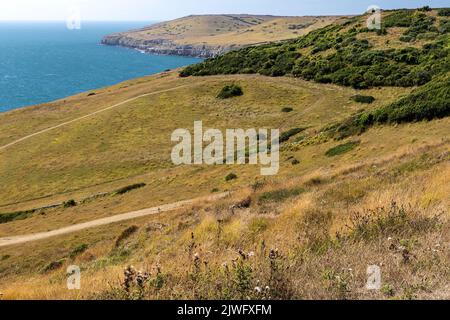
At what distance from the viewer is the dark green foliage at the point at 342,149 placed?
29534 millimetres

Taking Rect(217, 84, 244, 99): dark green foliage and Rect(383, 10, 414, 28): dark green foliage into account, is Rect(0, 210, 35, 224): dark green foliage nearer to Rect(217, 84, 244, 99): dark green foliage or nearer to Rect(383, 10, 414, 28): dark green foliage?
Rect(217, 84, 244, 99): dark green foliage

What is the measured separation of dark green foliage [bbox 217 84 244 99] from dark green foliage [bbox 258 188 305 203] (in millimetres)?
42445

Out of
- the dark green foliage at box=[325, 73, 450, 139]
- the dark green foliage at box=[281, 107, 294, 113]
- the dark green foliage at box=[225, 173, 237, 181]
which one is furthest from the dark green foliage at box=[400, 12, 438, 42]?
the dark green foliage at box=[225, 173, 237, 181]

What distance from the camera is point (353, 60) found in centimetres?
6025

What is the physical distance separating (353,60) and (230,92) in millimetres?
19203

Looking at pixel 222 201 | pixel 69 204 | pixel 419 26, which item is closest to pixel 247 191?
pixel 222 201

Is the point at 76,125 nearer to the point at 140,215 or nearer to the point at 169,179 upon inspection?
the point at 169,179

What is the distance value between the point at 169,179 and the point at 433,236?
2976 centimetres

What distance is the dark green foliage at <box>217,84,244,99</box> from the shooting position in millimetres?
59031

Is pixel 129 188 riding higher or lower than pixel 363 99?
lower

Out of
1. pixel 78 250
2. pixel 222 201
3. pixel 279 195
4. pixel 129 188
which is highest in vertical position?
pixel 279 195

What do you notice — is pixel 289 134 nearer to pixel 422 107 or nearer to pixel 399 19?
pixel 422 107

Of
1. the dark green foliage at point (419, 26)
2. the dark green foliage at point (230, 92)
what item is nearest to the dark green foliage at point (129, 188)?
the dark green foliage at point (230, 92)
